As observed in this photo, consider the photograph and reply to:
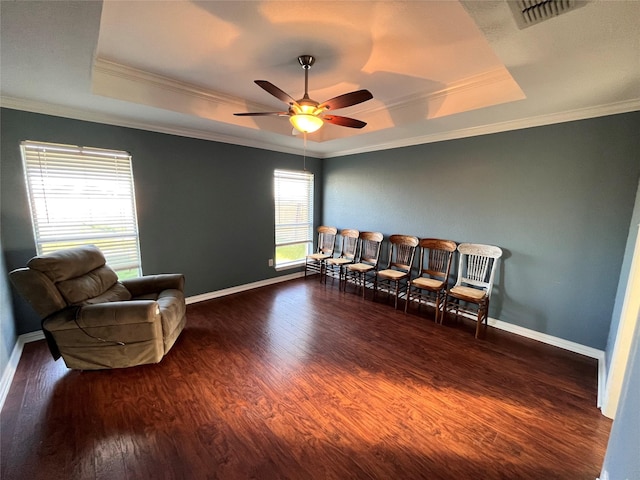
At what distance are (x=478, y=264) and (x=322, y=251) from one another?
2653 millimetres

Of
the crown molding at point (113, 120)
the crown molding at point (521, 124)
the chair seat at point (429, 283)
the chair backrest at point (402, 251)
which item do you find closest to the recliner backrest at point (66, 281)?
the crown molding at point (113, 120)

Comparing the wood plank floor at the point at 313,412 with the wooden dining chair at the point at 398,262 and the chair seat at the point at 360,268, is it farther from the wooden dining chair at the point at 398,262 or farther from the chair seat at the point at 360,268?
the chair seat at the point at 360,268

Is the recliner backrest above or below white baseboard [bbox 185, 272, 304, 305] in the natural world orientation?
above

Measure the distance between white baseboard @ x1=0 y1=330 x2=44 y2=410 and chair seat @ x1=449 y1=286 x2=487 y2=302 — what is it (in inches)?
162

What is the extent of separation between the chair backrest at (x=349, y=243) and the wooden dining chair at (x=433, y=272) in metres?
1.16

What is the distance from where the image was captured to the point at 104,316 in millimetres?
2156

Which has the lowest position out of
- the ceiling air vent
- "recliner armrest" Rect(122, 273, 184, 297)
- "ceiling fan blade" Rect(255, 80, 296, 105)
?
"recliner armrest" Rect(122, 273, 184, 297)

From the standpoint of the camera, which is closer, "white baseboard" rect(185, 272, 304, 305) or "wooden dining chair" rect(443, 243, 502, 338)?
"wooden dining chair" rect(443, 243, 502, 338)

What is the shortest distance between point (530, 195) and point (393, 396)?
2625 mm

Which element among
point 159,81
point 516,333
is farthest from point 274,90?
point 516,333

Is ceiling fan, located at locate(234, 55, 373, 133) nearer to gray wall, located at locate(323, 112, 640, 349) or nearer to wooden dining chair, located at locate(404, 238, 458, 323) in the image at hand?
gray wall, located at locate(323, 112, 640, 349)

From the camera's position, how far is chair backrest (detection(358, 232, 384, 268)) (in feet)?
14.1

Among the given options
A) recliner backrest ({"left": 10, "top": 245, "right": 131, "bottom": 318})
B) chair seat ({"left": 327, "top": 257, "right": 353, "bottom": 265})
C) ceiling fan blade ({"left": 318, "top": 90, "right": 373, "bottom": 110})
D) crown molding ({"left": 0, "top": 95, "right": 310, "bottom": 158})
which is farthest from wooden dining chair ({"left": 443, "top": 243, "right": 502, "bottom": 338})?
recliner backrest ({"left": 10, "top": 245, "right": 131, "bottom": 318})

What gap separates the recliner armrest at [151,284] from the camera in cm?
284
